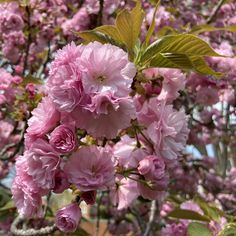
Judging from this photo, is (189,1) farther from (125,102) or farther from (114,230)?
(125,102)

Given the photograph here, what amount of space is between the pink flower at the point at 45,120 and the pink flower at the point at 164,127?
278 millimetres

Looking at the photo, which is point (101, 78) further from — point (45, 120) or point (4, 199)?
point (4, 199)

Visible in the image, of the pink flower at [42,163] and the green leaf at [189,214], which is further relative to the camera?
the green leaf at [189,214]

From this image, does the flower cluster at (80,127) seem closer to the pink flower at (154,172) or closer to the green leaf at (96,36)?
the pink flower at (154,172)

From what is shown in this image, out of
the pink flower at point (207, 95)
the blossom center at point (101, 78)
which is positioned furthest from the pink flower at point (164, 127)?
the pink flower at point (207, 95)

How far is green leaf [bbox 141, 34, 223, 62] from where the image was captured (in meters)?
1.39

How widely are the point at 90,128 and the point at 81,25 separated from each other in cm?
231

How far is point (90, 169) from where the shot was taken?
1.32 meters

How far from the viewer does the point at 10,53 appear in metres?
3.52

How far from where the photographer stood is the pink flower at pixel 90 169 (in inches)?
50.9

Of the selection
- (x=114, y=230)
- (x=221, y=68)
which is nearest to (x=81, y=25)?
(x=221, y=68)

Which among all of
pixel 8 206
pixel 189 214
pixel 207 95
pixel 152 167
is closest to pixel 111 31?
pixel 152 167

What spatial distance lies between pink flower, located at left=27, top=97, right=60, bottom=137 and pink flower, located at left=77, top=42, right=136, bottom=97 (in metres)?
0.13

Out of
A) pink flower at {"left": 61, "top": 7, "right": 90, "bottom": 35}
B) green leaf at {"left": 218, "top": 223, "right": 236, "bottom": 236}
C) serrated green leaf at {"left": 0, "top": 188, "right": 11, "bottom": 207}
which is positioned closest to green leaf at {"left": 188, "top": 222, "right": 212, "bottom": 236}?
green leaf at {"left": 218, "top": 223, "right": 236, "bottom": 236}
